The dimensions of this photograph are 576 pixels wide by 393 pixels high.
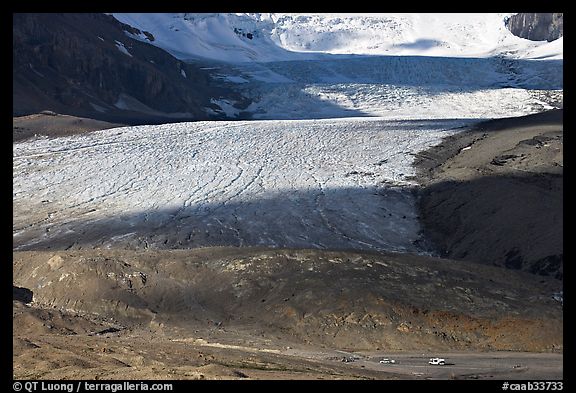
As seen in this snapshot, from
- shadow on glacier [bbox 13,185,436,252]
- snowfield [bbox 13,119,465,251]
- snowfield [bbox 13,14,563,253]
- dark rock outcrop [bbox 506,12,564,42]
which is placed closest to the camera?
shadow on glacier [bbox 13,185,436,252]

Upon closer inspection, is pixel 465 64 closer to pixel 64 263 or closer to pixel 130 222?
pixel 130 222

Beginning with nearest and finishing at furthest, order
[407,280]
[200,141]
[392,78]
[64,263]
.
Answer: [407,280] → [64,263] → [200,141] → [392,78]

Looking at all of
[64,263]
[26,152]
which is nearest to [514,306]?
[64,263]

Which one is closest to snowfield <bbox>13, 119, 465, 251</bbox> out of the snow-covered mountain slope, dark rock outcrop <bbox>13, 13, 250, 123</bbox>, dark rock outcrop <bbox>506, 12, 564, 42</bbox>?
dark rock outcrop <bbox>13, 13, 250, 123</bbox>

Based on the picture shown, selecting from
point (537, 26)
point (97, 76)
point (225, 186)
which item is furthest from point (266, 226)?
point (537, 26)

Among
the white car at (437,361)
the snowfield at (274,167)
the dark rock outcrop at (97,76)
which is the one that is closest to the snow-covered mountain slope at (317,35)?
the dark rock outcrop at (97,76)

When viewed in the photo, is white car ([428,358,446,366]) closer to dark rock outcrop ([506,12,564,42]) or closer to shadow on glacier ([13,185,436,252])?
shadow on glacier ([13,185,436,252])
